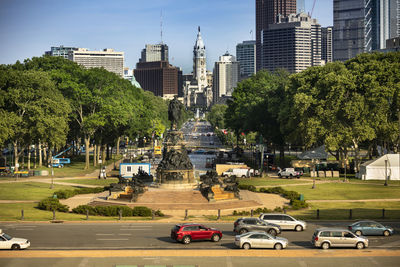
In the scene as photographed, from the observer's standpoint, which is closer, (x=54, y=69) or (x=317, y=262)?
(x=317, y=262)

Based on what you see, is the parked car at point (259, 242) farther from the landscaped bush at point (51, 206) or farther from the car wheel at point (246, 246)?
the landscaped bush at point (51, 206)

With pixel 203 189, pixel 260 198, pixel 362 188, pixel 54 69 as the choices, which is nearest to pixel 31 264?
pixel 203 189

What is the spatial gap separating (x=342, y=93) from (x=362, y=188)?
2064 cm

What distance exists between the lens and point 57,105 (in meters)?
91.6

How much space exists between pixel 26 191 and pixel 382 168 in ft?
163

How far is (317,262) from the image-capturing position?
1366 inches

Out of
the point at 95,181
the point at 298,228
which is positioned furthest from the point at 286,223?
the point at 95,181

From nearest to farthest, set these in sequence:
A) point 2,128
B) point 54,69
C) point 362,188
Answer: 1. point 362,188
2. point 2,128
3. point 54,69

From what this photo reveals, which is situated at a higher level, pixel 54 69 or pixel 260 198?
pixel 54 69

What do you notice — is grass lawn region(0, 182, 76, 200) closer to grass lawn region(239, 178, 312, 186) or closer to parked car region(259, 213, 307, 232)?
grass lawn region(239, 178, 312, 186)

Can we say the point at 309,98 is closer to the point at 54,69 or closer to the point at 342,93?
the point at 342,93

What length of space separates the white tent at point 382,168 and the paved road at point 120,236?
32665 mm

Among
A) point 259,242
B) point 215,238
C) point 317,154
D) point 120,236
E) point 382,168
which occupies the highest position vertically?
point 317,154

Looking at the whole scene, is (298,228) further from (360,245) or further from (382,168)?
(382,168)
